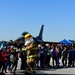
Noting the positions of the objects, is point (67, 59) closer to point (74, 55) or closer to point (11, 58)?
point (74, 55)

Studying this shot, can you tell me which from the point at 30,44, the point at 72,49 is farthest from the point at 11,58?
the point at 72,49

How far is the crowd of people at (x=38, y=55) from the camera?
51.1ft

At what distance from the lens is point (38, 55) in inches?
758

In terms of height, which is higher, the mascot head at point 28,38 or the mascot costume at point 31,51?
the mascot head at point 28,38

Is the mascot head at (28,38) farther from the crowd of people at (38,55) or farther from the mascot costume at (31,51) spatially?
the crowd of people at (38,55)

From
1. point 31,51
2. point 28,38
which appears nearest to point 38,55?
point 31,51

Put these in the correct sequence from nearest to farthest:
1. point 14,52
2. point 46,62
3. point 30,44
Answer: point 30,44 < point 14,52 < point 46,62

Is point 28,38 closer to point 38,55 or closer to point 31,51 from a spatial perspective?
point 31,51

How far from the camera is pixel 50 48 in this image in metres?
20.7

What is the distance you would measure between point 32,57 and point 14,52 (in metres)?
3.03

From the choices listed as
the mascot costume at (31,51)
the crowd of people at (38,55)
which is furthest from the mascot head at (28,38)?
the crowd of people at (38,55)

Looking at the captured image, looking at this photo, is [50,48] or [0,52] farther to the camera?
[50,48]

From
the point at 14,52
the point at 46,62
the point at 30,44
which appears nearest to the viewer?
the point at 30,44

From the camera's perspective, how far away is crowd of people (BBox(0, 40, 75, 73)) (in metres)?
15.6
